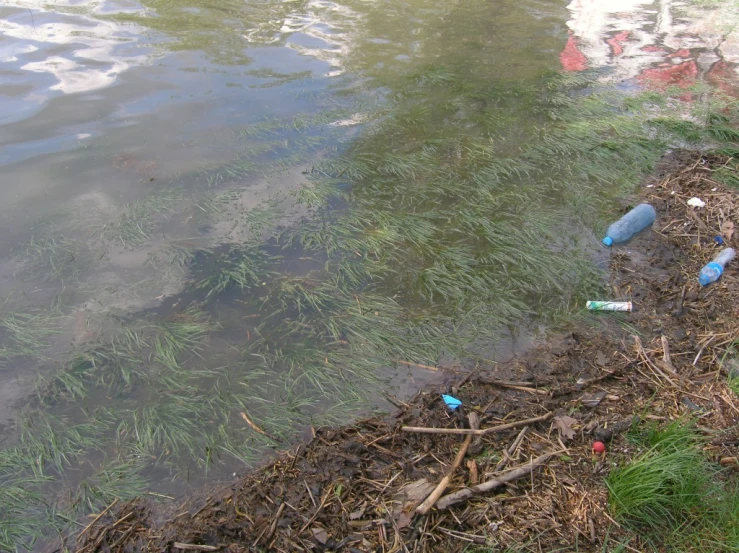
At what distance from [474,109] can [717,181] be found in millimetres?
2557

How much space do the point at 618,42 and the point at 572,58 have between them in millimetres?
1293

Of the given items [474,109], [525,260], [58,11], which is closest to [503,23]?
[474,109]

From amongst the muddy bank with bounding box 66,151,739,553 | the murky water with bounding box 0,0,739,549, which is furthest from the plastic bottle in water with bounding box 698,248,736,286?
the murky water with bounding box 0,0,739,549

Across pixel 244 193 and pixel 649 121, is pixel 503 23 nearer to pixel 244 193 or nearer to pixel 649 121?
pixel 649 121

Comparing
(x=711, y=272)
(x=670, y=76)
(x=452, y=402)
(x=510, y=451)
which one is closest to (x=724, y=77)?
(x=670, y=76)

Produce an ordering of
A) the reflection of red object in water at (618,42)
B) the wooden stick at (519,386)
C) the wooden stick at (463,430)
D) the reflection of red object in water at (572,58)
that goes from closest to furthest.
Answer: the wooden stick at (463,430) → the wooden stick at (519,386) → the reflection of red object in water at (572,58) → the reflection of red object in water at (618,42)

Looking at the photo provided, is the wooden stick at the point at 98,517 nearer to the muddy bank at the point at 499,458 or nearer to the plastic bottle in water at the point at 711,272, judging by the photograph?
the muddy bank at the point at 499,458

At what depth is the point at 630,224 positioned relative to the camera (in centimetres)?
440

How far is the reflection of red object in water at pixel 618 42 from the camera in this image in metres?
8.02

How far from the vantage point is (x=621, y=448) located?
2.71 m

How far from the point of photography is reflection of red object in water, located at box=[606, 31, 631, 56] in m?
8.02

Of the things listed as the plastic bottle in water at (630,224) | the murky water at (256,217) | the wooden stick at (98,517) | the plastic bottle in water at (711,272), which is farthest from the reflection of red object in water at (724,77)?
the wooden stick at (98,517)

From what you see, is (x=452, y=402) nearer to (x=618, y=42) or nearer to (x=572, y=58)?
(x=572, y=58)

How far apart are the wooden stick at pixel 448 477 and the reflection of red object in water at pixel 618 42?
720 cm
